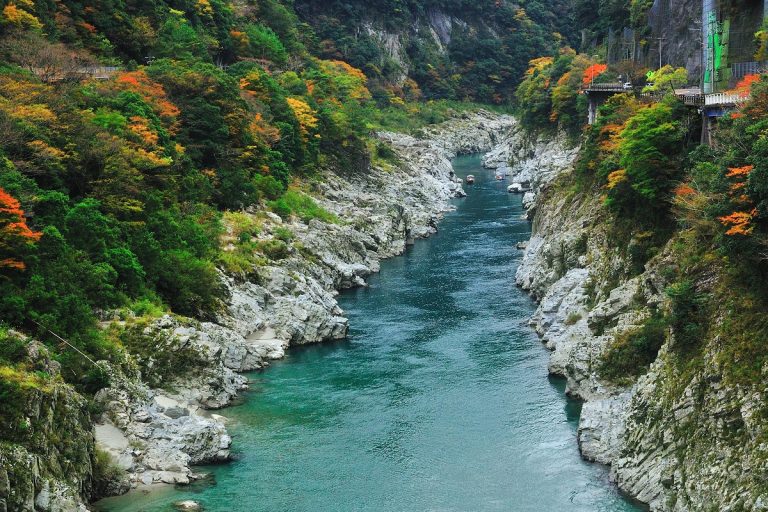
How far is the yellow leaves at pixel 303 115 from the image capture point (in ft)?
233

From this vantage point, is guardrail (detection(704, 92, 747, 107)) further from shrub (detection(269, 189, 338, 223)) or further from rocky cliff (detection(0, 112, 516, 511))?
shrub (detection(269, 189, 338, 223))

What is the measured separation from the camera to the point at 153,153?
46.1 m

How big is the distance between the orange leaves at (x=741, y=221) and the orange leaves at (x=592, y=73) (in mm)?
56661

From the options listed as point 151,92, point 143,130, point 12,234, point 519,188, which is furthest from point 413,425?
point 519,188

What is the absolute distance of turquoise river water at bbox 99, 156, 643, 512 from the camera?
26750 mm

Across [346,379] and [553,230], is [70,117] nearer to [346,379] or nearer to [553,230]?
[346,379]

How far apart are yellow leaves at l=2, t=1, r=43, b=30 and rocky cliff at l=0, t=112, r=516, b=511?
1921cm

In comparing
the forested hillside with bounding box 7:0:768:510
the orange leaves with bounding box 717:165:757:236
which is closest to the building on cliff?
the forested hillside with bounding box 7:0:768:510

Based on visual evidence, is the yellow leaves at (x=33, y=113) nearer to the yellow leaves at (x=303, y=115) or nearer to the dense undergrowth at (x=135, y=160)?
the dense undergrowth at (x=135, y=160)

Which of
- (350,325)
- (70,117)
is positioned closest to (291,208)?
(350,325)

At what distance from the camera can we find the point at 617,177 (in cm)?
4069

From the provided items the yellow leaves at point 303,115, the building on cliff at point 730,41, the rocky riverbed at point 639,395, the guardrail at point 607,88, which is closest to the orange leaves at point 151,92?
the yellow leaves at point 303,115

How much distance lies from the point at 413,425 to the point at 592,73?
5838 cm

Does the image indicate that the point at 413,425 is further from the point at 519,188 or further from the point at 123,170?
the point at 519,188
